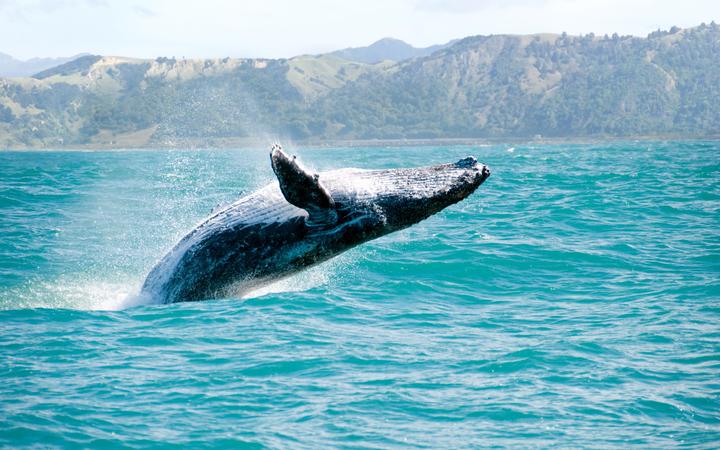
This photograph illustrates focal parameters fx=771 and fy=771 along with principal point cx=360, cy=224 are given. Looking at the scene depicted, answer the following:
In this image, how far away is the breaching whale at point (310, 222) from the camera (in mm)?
8797

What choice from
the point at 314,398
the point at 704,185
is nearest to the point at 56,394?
the point at 314,398

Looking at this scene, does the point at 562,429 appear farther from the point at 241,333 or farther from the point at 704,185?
the point at 704,185

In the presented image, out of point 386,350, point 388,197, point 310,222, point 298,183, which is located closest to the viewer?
point 298,183

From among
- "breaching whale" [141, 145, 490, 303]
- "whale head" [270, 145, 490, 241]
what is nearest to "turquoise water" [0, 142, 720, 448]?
"breaching whale" [141, 145, 490, 303]

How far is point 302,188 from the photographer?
7.95m

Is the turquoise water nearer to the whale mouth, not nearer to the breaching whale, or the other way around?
the breaching whale

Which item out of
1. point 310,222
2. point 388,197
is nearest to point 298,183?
point 310,222

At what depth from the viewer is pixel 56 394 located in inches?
294

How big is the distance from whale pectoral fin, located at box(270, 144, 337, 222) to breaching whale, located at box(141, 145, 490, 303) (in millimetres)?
22

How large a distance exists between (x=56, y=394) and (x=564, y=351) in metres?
5.65

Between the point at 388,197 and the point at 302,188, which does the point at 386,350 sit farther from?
the point at 302,188

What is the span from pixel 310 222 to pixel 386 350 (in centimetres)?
183

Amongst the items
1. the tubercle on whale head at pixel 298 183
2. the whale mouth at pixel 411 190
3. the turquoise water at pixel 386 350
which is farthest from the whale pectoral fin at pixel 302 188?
the turquoise water at pixel 386 350

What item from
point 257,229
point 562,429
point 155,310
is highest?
point 257,229
